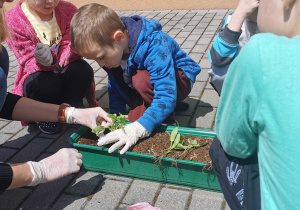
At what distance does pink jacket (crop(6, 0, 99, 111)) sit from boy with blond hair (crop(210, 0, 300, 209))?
194 centimetres

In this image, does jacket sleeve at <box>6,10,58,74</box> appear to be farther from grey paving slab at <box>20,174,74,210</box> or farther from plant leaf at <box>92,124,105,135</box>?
grey paving slab at <box>20,174,74,210</box>

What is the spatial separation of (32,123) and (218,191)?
1750 millimetres

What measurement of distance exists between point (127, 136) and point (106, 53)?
0.55 metres

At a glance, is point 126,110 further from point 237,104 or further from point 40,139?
point 237,104

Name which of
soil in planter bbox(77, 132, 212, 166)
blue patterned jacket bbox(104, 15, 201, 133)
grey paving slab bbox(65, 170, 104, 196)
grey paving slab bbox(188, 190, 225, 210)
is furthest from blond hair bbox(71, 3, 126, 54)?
grey paving slab bbox(188, 190, 225, 210)

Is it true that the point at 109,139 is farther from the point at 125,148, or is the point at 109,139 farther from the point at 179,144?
the point at 179,144

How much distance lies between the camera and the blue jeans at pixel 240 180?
1.30 m

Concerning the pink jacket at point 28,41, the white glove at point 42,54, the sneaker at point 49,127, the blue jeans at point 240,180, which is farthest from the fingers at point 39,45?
the blue jeans at point 240,180

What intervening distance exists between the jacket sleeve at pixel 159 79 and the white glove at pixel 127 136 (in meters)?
0.06

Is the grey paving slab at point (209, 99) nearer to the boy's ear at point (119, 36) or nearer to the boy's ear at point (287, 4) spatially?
the boy's ear at point (119, 36)

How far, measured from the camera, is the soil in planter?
208 cm

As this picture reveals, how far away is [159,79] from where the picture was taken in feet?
7.61

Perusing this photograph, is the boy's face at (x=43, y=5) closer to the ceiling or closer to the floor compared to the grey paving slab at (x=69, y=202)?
closer to the ceiling

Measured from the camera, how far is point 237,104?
3.58ft
